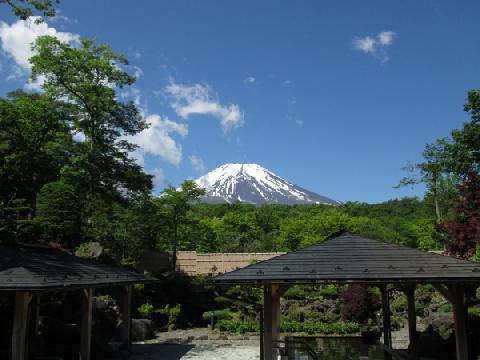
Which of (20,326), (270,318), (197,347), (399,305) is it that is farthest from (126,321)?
(399,305)

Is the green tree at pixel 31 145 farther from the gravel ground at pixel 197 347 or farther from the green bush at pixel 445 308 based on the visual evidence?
the green bush at pixel 445 308

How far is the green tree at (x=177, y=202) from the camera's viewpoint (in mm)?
29812

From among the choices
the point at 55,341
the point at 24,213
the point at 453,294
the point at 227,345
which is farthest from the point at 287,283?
the point at 24,213

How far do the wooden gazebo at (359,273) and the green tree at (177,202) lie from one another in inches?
784

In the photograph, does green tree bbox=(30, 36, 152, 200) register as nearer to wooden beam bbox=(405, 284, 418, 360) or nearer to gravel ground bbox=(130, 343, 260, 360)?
gravel ground bbox=(130, 343, 260, 360)

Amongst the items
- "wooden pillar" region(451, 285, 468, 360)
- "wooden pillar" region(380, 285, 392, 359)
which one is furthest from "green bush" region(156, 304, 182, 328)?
"wooden pillar" region(451, 285, 468, 360)

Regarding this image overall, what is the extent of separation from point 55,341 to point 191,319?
11.6 metres

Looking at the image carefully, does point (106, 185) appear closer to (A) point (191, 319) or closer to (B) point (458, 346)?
(A) point (191, 319)

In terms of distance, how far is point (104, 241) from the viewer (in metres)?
24.6

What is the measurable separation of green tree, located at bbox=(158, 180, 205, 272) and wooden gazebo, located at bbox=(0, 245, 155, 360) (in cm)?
1410

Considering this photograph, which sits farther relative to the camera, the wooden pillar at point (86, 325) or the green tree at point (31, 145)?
the green tree at point (31, 145)

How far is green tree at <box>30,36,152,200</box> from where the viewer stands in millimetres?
25844

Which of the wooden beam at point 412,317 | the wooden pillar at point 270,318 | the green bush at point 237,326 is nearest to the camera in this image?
the wooden pillar at point 270,318

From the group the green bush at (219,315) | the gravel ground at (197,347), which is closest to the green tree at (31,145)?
the green bush at (219,315)
